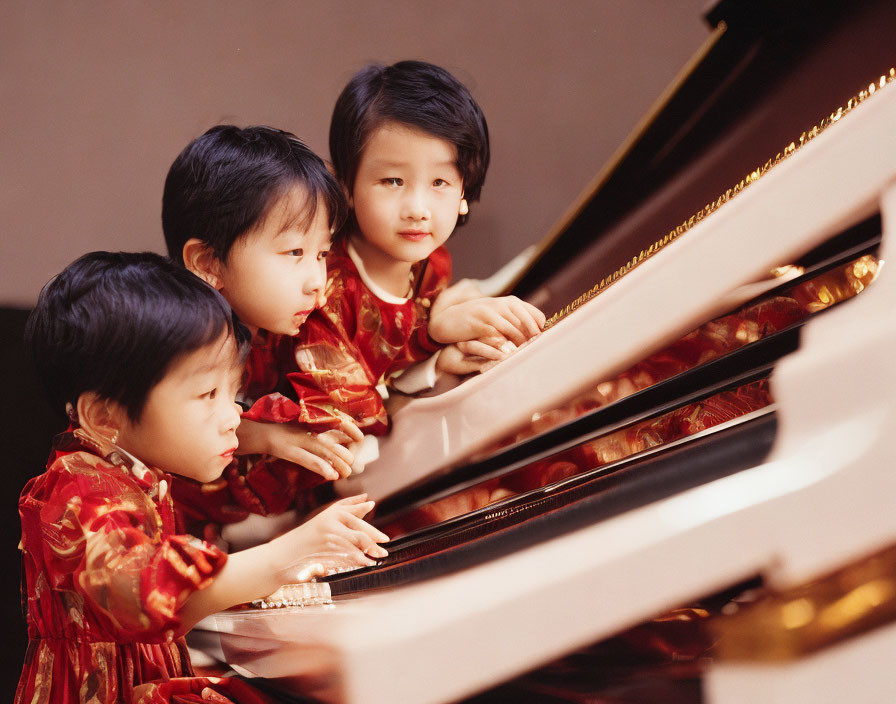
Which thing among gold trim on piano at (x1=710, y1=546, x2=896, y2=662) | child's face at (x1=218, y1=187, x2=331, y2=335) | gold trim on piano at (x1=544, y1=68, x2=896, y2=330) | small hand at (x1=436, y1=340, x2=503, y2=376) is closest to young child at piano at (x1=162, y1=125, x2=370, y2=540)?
child's face at (x1=218, y1=187, x2=331, y2=335)

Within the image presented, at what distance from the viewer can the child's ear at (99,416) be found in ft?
1.91

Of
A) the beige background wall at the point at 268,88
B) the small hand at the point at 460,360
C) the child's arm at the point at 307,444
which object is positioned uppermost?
the beige background wall at the point at 268,88

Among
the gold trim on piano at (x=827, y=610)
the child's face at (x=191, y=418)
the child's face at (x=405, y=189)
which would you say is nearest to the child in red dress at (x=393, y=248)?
the child's face at (x=405, y=189)

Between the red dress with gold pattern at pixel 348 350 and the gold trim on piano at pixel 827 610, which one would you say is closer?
the gold trim on piano at pixel 827 610

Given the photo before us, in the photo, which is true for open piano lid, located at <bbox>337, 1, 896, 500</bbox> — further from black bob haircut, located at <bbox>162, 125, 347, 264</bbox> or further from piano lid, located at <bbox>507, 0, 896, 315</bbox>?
black bob haircut, located at <bbox>162, 125, 347, 264</bbox>

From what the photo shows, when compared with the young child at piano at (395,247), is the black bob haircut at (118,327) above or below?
below

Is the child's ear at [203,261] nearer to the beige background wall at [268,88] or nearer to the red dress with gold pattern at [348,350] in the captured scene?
the red dress with gold pattern at [348,350]

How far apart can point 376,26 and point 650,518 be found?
0.78 m

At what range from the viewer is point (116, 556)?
52 centimetres

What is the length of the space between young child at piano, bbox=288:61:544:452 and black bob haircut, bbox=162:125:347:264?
0.06 meters

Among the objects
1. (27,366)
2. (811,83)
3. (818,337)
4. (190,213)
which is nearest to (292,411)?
(190,213)

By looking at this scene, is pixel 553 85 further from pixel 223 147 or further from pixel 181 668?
pixel 181 668

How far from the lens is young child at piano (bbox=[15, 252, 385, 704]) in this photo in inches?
20.9

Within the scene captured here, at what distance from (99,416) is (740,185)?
519mm
